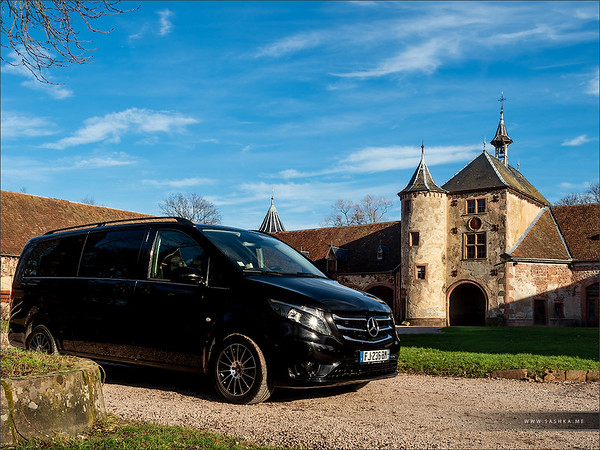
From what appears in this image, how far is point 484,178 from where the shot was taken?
34.8 m

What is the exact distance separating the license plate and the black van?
1cm

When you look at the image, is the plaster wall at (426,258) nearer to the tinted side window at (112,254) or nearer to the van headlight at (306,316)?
the tinted side window at (112,254)

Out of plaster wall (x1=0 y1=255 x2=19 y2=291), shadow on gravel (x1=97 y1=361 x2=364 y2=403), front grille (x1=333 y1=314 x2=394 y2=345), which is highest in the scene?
plaster wall (x1=0 y1=255 x2=19 y2=291)

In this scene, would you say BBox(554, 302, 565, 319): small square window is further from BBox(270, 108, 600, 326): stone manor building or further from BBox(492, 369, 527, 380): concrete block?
BBox(492, 369, 527, 380): concrete block

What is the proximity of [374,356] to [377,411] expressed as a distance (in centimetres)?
67

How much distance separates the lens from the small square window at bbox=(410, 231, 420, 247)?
115ft

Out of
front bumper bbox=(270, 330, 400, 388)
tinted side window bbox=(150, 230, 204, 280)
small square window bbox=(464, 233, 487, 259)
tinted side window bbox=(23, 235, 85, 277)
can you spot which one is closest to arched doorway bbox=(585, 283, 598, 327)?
small square window bbox=(464, 233, 487, 259)

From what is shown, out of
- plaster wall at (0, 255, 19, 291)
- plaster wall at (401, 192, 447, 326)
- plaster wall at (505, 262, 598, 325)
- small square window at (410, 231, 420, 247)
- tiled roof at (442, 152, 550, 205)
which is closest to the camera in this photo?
plaster wall at (505, 262, 598, 325)

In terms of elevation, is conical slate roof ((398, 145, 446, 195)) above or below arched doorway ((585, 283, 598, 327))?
above

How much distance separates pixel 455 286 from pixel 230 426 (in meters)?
31.1

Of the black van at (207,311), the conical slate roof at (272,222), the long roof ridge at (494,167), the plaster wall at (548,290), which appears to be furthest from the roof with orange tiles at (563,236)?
the black van at (207,311)

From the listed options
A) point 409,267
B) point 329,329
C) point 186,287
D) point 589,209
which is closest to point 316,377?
point 329,329

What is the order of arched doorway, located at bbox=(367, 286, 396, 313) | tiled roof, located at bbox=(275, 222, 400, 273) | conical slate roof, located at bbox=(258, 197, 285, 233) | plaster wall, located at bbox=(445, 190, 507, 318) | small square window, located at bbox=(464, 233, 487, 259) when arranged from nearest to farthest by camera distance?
plaster wall, located at bbox=(445, 190, 507, 318) → small square window, located at bbox=(464, 233, 487, 259) → arched doorway, located at bbox=(367, 286, 396, 313) → tiled roof, located at bbox=(275, 222, 400, 273) → conical slate roof, located at bbox=(258, 197, 285, 233)

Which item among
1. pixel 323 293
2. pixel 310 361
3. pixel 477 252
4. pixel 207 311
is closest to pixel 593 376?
pixel 323 293
